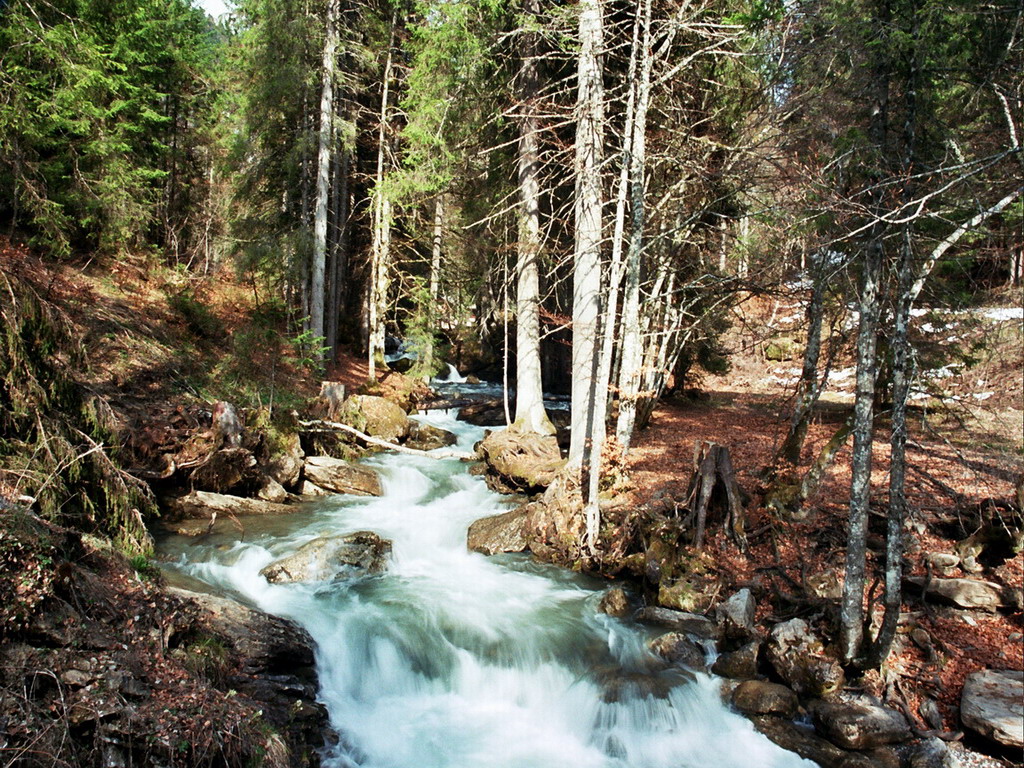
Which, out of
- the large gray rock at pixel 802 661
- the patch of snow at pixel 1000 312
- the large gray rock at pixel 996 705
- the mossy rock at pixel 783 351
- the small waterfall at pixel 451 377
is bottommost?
the large gray rock at pixel 802 661

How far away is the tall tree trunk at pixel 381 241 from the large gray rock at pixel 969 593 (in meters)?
14.8

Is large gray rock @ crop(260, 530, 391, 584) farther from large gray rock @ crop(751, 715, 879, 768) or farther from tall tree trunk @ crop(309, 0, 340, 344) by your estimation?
tall tree trunk @ crop(309, 0, 340, 344)

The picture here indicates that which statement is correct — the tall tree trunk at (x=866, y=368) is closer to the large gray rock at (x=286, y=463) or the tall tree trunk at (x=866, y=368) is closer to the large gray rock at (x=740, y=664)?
the large gray rock at (x=740, y=664)

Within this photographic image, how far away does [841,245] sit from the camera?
6.43 metres

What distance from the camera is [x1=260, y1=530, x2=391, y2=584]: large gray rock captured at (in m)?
7.96

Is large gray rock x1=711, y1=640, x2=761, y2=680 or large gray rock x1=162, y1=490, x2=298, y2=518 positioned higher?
large gray rock x1=162, y1=490, x2=298, y2=518

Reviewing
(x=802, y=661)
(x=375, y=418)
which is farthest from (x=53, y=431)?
(x=375, y=418)

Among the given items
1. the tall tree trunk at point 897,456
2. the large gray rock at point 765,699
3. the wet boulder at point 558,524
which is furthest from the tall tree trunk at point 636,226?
the large gray rock at point 765,699

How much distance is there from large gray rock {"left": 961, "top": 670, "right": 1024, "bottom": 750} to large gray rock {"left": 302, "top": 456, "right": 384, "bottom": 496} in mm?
9294

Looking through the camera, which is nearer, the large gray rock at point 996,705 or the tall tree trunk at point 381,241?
the large gray rock at point 996,705

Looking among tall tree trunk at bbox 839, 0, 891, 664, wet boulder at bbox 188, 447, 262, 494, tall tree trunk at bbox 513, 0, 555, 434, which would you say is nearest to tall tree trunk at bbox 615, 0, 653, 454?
tall tree trunk at bbox 513, 0, 555, 434

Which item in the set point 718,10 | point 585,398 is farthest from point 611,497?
point 718,10

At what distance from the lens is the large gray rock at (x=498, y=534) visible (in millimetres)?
9555

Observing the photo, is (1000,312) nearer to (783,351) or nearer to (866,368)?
(866,368)
